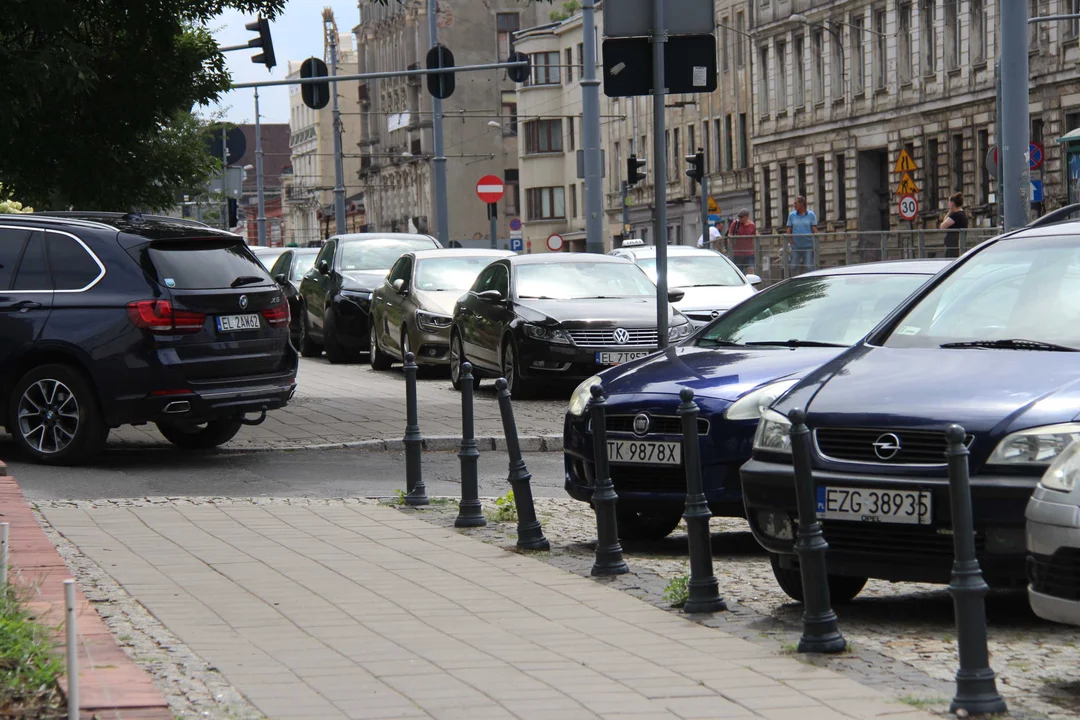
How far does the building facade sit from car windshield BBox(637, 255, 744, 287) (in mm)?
77382

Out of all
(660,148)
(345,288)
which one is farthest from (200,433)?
(345,288)

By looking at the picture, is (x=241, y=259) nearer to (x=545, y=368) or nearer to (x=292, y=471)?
(x=292, y=471)

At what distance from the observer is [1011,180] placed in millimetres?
21547

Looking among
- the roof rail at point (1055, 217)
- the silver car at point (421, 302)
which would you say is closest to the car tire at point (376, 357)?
the silver car at point (421, 302)

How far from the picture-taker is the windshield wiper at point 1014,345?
756 centimetres

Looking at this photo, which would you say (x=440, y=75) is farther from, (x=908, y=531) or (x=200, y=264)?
(x=908, y=531)

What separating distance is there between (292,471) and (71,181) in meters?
6.89

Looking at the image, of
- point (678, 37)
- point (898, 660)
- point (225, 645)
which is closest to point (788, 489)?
point (898, 660)

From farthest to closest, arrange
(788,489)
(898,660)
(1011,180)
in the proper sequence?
(1011,180)
(788,489)
(898,660)

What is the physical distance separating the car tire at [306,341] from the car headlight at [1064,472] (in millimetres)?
22678

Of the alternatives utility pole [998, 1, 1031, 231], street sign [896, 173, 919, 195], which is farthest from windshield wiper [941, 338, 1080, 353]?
street sign [896, 173, 919, 195]

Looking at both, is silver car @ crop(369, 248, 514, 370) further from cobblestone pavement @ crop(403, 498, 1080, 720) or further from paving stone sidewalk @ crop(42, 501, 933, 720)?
cobblestone pavement @ crop(403, 498, 1080, 720)

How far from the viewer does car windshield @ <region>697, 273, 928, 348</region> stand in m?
10.8

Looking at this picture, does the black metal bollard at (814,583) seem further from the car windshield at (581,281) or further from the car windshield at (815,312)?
the car windshield at (581,281)
